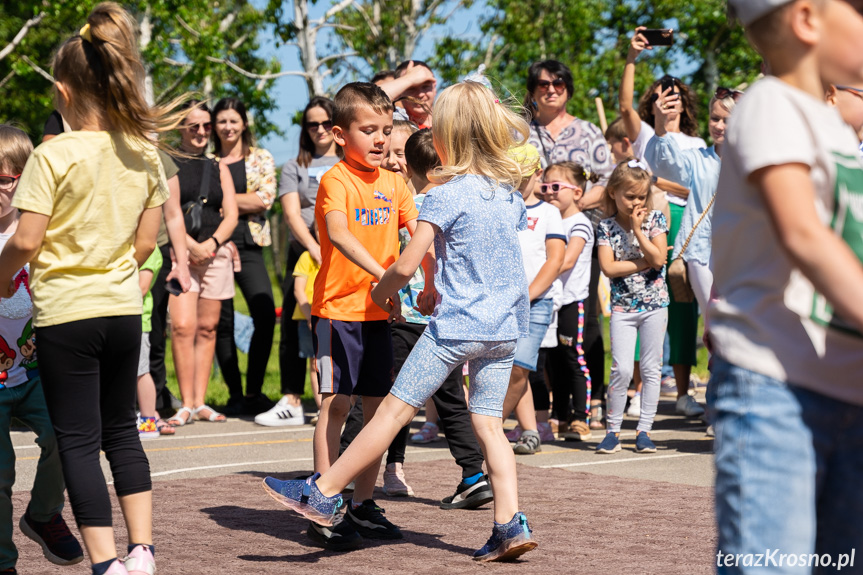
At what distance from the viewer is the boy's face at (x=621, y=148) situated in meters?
9.79

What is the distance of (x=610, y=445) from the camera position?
7.35 meters

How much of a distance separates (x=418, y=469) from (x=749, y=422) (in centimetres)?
458

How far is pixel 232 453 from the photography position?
734 cm

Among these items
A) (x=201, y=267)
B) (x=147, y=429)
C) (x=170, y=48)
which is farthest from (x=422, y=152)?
(x=170, y=48)

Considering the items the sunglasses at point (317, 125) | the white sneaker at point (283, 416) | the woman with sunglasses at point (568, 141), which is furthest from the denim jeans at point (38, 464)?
the woman with sunglasses at point (568, 141)

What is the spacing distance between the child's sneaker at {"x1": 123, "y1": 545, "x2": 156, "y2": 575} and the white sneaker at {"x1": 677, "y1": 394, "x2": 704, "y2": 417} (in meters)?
6.12

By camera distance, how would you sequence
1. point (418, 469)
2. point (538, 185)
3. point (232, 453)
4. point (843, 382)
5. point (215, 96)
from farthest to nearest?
point (215, 96)
point (538, 185)
point (232, 453)
point (418, 469)
point (843, 382)

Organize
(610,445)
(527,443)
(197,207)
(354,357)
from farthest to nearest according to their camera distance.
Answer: (197,207) < (610,445) < (527,443) < (354,357)

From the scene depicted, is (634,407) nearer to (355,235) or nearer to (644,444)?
(644,444)

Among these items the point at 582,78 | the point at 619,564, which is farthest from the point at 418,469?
the point at 582,78

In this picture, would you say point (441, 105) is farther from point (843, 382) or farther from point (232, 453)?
point (232, 453)

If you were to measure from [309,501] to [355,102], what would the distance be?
1883mm

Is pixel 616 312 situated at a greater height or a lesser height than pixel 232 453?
greater

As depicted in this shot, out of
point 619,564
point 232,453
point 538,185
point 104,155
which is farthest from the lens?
point 538,185
